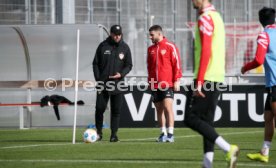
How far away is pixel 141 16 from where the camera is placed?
2567 centimetres

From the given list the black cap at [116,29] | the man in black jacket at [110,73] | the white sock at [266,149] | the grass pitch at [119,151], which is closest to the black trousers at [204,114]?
the grass pitch at [119,151]

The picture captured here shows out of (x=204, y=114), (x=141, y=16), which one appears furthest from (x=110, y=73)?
(x=141, y=16)

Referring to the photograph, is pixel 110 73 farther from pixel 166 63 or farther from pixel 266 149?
pixel 266 149

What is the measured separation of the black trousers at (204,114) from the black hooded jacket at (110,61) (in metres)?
7.20

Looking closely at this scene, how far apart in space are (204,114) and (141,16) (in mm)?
15371

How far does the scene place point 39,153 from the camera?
47.1ft

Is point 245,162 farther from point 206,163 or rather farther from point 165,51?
point 165,51

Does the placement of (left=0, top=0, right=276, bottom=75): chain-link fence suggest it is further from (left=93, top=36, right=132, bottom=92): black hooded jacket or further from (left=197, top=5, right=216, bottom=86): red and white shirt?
(left=197, top=5, right=216, bottom=86): red and white shirt

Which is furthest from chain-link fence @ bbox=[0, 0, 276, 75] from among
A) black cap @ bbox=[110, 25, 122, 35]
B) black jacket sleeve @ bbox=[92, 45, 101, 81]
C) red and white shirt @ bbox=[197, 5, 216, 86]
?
red and white shirt @ bbox=[197, 5, 216, 86]

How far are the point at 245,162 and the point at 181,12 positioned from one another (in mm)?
13879

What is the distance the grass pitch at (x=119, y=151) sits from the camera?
485 inches

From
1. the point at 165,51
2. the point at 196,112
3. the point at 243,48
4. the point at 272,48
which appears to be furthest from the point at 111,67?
the point at 243,48

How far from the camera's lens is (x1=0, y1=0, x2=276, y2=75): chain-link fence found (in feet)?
81.2

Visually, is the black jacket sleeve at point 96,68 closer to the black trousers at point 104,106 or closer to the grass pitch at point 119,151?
the black trousers at point 104,106
